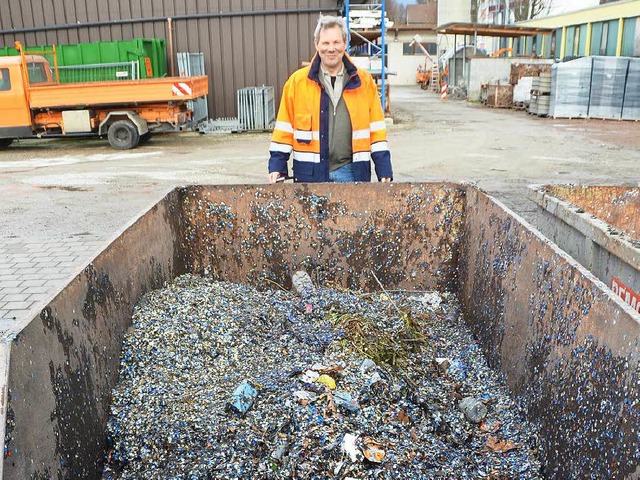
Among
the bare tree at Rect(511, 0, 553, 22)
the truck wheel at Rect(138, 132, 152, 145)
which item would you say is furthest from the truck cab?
the bare tree at Rect(511, 0, 553, 22)

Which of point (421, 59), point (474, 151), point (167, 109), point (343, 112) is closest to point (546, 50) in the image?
point (421, 59)

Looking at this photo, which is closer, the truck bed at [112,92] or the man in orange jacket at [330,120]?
the man in orange jacket at [330,120]

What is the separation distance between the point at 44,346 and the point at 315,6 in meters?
13.9

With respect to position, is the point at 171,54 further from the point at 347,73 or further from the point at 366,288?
the point at 366,288

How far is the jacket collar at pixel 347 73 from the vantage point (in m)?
3.78

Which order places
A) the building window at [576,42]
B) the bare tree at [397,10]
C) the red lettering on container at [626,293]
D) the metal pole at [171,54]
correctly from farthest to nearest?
the bare tree at [397,10] < the building window at [576,42] < the metal pole at [171,54] < the red lettering on container at [626,293]

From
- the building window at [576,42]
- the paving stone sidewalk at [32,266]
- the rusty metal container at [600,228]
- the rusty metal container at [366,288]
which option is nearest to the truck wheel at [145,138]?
the paving stone sidewalk at [32,266]

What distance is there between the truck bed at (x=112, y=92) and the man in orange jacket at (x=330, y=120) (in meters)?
8.27

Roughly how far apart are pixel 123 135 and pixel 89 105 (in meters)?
0.90

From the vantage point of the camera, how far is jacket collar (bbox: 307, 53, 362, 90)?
378cm

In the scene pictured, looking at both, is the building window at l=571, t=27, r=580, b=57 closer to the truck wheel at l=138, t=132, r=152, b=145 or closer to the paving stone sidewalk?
the truck wheel at l=138, t=132, r=152, b=145

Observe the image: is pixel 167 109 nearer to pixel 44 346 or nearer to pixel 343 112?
pixel 343 112

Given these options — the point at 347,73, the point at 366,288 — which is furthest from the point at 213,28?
the point at 366,288

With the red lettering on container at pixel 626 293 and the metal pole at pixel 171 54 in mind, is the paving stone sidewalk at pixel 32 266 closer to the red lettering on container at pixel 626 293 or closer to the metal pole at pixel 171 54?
the red lettering on container at pixel 626 293
